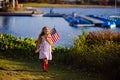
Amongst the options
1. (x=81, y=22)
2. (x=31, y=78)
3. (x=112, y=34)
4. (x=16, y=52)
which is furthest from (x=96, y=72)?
(x=81, y=22)

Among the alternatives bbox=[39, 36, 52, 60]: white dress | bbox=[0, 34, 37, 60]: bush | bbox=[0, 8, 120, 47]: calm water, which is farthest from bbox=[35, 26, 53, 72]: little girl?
bbox=[0, 8, 120, 47]: calm water

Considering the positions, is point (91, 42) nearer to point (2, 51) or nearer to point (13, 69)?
point (2, 51)

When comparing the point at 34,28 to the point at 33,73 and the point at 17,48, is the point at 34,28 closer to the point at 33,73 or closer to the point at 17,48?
the point at 17,48

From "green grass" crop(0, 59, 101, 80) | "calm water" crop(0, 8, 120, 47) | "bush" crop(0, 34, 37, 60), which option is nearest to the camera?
"green grass" crop(0, 59, 101, 80)

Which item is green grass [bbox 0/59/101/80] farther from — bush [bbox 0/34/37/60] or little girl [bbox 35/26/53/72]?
bush [bbox 0/34/37/60]

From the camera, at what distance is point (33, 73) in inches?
404

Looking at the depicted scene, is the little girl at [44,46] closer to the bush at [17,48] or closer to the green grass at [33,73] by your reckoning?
the green grass at [33,73]

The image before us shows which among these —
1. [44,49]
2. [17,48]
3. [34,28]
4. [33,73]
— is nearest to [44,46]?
[44,49]

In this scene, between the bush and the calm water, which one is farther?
the calm water

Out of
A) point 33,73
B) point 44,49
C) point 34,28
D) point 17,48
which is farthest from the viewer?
point 34,28

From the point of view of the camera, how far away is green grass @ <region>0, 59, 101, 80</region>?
384 inches

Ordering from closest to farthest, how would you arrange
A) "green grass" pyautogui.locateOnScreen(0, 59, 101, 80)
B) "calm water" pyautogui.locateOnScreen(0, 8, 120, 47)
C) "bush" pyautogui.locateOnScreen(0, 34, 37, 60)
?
"green grass" pyautogui.locateOnScreen(0, 59, 101, 80) < "bush" pyautogui.locateOnScreen(0, 34, 37, 60) < "calm water" pyautogui.locateOnScreen(0, 8, 120, 47)

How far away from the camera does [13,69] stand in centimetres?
1063

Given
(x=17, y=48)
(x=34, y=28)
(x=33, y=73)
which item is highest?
(x=17, y=48)
